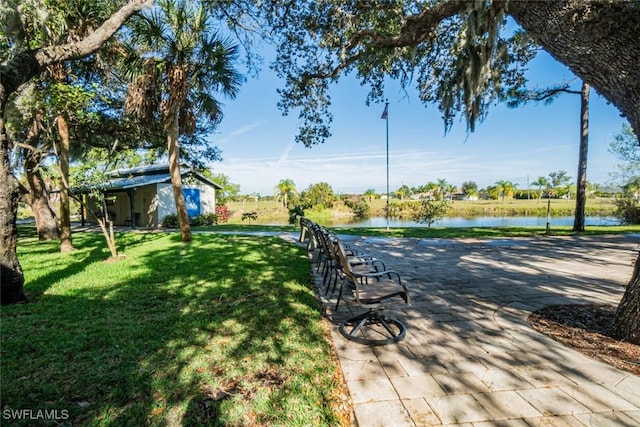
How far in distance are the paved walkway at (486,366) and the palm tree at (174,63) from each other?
776 cm

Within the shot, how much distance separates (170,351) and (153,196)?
1637 cm

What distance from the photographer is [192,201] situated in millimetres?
17719

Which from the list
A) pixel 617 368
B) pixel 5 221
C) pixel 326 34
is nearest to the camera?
pixel 617 368

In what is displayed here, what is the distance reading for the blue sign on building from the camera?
17406mm

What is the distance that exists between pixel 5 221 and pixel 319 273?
4.76 meters

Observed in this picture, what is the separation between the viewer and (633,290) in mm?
2848

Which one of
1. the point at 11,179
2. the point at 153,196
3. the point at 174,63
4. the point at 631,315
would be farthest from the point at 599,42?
the point at 153,196

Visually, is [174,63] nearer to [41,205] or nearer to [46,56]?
[46,56]

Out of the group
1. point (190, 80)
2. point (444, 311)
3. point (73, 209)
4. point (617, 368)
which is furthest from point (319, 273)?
point (73, 209)

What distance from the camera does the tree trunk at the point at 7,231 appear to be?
12.4ft

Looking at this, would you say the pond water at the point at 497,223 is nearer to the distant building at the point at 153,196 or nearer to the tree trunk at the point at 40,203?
the distant building at the point at 153,196

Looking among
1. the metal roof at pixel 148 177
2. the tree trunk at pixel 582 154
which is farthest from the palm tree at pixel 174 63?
the tree trunk at pixel 582 154

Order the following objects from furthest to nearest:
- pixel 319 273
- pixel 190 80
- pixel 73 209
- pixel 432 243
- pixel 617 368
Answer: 1. pixel 73 209
2. pixel 432 243
3. pixel 190 80
4. pixel 319 273
5. pixel 617 368

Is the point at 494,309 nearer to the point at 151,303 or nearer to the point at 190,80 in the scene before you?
the point at 151,303
